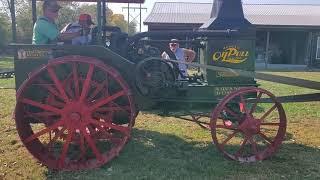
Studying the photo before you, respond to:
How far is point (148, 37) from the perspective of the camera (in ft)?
19.5

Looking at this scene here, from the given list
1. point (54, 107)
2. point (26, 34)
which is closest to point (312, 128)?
point (54, 107)

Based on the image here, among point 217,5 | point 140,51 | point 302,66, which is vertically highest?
point 217,5

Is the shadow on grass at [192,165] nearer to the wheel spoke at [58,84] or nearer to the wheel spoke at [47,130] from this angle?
the wheel spoke at [47,130]

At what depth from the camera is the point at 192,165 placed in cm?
524

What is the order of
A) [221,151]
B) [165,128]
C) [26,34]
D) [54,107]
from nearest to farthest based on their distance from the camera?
[54,107] → [221,151] → [165,128] → [26,34]

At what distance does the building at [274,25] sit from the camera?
26.3 metres

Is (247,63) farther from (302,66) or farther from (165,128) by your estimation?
(302,66)

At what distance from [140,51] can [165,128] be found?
1.81 metres

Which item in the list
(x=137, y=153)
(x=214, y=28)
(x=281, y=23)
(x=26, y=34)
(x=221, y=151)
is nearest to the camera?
(x=221, y=151)

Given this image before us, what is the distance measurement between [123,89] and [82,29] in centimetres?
130

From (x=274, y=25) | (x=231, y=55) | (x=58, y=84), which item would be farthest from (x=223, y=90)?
(x=274, y=25)

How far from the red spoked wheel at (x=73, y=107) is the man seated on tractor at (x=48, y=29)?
55cm

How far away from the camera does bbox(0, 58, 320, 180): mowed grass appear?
4922 millimetres

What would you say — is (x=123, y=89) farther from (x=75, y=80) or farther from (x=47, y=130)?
(x=47, y=130)
